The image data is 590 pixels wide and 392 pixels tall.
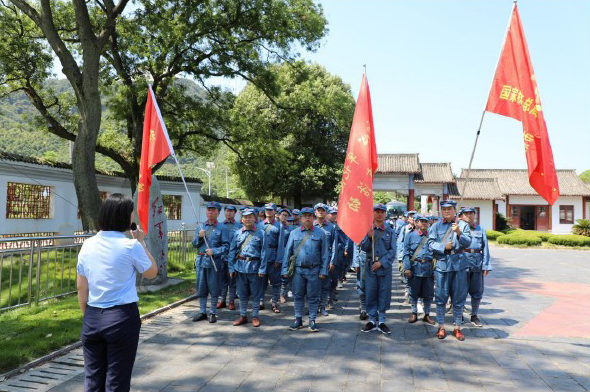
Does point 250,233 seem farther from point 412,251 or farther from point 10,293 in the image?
point 10,293

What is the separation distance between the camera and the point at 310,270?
674 cm

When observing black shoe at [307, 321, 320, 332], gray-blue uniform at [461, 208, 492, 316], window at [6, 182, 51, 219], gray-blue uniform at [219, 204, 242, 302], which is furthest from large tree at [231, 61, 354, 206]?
black shoe at [307, 321, 320, 332]

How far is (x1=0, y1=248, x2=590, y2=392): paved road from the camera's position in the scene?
178 inches

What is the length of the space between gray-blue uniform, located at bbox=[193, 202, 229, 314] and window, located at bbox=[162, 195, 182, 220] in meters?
14.5

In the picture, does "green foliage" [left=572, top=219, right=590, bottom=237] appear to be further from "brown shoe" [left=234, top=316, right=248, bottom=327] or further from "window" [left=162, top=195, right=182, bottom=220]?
"brown shoe" [left=234, top=316, right=248, bottom=327]

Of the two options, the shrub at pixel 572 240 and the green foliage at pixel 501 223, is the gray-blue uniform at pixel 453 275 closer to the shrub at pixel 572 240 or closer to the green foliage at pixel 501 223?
the shrub at pixel 572 240

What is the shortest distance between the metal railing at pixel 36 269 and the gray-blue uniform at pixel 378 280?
544cm

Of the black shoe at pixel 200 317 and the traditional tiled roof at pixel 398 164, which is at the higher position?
the traditional tiled roof at pixel 398 164

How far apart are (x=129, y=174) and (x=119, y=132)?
3.46 metres

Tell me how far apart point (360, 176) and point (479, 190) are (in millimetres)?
34579

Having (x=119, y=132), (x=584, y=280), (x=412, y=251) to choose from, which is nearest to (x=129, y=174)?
(x=119, y=132)

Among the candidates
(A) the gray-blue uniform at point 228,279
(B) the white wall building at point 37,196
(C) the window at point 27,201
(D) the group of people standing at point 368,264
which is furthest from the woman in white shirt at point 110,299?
(C) the window at point 27,201

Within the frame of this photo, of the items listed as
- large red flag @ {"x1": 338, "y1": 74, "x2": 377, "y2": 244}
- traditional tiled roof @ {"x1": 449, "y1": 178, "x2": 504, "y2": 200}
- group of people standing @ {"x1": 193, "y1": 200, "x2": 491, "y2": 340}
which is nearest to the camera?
large red flag @ {"x1": 338, "y1": 74, "x2": 377, "y2": 244}

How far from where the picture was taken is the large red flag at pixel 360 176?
6.32 m
